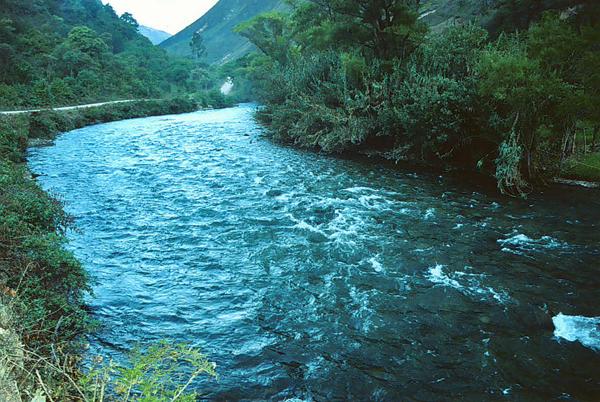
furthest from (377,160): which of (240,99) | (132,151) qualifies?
(240,99)

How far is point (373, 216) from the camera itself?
13.0m

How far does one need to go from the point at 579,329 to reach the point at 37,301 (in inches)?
363

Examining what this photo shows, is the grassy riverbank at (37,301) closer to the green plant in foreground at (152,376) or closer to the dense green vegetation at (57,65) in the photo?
the green plant in foreground at (152,376)

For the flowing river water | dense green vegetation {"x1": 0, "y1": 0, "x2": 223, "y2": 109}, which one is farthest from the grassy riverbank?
dense green vegetation {"x1": 0, "y1": 0, "x2": 223, "y2": 109}

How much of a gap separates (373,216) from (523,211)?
16.1 ft

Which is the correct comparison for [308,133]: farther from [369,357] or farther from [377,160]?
[369,357]

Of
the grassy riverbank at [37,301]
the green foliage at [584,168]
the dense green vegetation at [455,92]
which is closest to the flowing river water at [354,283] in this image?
the grassy riverbank at [37,301]

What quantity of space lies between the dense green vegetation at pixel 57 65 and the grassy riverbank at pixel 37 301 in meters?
33.8

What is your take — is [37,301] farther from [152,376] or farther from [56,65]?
[56,65]

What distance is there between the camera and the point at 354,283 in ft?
29.2

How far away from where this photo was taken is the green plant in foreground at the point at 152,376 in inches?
166

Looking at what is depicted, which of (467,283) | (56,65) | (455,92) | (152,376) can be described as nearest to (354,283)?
(467,283)

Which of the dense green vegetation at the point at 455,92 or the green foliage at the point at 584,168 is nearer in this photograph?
the dense green vegetation at the point at 455,92

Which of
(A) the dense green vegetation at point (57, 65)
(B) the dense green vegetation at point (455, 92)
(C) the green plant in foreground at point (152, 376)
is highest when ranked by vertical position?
(A) the dense green vegetation at point (57, 65)
